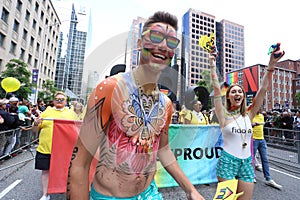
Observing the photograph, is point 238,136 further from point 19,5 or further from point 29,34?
point 29,34

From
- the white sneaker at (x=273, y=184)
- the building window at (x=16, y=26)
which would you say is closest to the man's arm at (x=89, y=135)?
the white sneaker at (x=273, y=184)

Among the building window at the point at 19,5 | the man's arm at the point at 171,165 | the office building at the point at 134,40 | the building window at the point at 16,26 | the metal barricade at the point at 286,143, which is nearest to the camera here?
the office building at the point at 134,40

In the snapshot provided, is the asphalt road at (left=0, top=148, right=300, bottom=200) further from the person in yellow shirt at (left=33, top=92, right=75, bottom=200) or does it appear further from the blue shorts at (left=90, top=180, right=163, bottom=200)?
the blue shorts at (left=90, top=180, right=163, bottom=200)

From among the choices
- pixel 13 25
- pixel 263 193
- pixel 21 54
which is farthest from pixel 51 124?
pixel 21 54

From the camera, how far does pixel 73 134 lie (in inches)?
111

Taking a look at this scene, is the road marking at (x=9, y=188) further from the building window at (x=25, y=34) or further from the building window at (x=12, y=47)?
the building window at (x=25, y=34)

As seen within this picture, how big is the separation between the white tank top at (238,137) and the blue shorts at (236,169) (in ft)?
0.17

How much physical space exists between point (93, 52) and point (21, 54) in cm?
2546

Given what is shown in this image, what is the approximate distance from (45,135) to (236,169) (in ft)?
8.73

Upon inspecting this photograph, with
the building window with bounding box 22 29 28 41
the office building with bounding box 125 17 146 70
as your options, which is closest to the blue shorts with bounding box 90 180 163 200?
the office building with bounding box 125 17 146 70

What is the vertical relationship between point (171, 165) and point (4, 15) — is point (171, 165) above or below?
below

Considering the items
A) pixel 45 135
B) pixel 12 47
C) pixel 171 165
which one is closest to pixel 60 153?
pixel 45 135

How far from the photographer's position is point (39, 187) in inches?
130

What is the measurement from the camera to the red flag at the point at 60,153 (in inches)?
110
